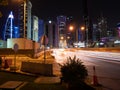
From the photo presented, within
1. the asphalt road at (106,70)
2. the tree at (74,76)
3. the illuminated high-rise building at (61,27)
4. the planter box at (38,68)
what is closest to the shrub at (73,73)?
the tree at (74,76)

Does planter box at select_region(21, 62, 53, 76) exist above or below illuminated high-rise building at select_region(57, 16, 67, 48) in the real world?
below

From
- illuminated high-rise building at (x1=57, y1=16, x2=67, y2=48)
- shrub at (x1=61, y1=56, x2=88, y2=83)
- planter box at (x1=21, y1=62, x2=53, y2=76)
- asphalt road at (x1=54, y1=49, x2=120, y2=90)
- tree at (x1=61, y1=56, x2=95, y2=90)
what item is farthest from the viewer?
illuminated high-rise building at (x1=57, y1=16, x2=67, y2=48)

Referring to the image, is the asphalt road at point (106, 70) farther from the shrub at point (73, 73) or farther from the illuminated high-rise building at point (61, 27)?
the illuminated high-rise building at point (61, 27)

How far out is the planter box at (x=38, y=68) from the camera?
18.2 metres

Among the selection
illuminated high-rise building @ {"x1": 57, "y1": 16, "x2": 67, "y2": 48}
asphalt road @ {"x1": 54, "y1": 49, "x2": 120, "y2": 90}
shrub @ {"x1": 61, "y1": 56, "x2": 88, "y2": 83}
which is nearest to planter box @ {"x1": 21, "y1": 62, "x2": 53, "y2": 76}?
asphalt road @ {"x1": 54, "y1": 49, "x2": 120, "y2": 90}

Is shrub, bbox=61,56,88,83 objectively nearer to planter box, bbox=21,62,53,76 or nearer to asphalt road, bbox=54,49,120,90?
asphalt road, bbox=54,49,120,90

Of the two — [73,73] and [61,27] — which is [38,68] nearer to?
[73,73]

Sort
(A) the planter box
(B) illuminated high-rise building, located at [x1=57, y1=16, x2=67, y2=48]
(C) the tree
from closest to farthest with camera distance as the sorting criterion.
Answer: (C) the tree
(A) the planter box
(B) illuminated high-rise building, located at [x1=57, y1=16, x2=67, y2=48]

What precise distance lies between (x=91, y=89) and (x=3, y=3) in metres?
5.49

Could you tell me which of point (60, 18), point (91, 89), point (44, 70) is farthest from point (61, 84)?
point (60, 18)

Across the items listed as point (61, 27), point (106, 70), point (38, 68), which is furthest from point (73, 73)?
point (61, 27)

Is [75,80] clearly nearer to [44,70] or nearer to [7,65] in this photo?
[44,70]

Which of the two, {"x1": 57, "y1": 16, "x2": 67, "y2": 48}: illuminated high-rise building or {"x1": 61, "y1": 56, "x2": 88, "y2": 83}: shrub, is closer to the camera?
{"x1": 61, "y1": 56, "x2": 88, "y2": 83}: shrub

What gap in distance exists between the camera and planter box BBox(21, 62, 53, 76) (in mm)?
18156
